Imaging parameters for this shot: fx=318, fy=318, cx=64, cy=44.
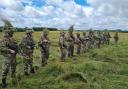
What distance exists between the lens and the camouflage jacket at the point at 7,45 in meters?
Answer: 12.6

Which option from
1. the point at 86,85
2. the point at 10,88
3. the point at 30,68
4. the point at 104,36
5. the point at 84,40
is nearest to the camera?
the point at 86,85

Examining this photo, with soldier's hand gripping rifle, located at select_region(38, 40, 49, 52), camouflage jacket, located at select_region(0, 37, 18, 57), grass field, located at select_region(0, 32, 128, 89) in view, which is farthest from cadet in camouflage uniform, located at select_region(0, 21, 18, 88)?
soldier's hand gripping rifle, located at select_region(38, 40, 49, 52)

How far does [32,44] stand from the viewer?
15.5m

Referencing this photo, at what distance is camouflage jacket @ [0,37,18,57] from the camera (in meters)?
12.6

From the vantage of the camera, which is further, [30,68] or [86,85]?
[30,68]

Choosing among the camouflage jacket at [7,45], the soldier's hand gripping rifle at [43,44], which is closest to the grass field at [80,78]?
the camouflage jacket at [7,45]

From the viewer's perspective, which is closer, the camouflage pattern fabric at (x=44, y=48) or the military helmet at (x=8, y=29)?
the military helmet at (x=8, y=29)

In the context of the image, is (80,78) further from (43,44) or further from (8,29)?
(43,44)

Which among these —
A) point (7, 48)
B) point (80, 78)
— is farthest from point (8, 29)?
point (80, 78)

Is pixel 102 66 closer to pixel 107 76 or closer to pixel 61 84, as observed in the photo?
pixel 107 76

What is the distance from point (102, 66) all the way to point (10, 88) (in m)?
4.55

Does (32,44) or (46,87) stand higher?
(32,44)

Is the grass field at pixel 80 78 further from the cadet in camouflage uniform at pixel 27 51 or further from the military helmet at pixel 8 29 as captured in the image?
the military helmet at pixel 8 29

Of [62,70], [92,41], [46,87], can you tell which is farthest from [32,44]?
[92,41]
